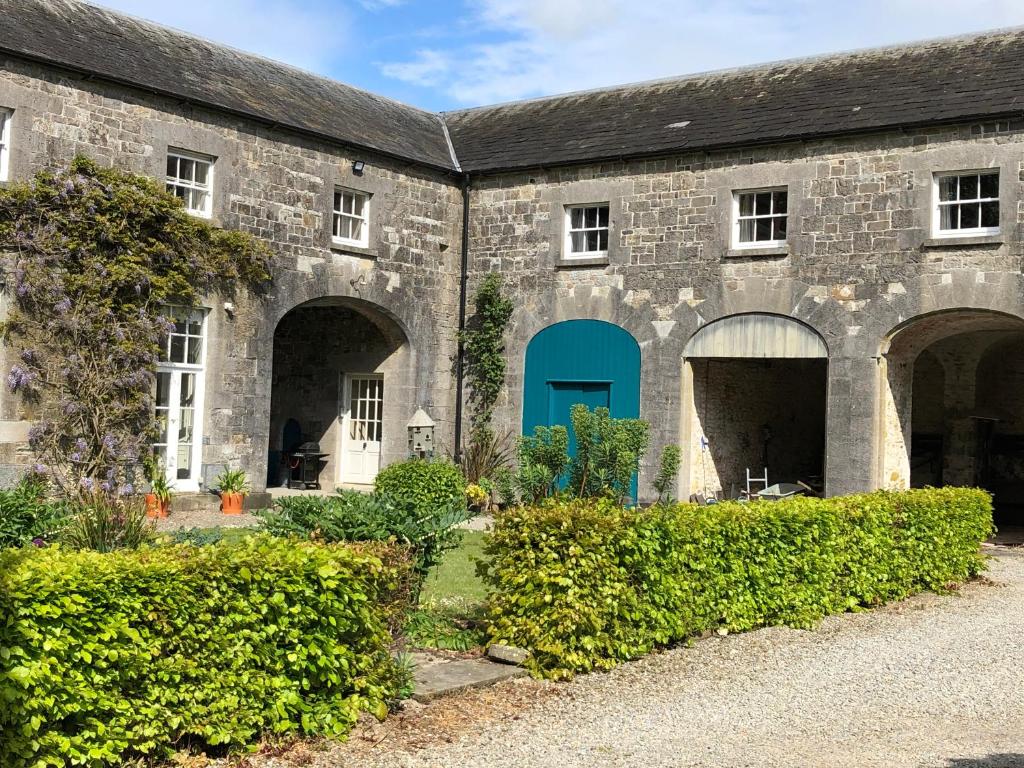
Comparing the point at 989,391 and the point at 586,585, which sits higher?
the point at 989,391

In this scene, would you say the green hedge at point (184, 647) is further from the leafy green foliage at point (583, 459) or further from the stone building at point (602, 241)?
the stone building at point (602, 241)

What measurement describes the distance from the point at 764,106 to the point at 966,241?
3.85 metres

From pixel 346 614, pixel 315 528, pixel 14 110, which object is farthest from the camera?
pixel 14 110

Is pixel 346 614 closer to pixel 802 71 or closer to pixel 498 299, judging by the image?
pixel 498 299

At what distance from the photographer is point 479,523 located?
15258mm

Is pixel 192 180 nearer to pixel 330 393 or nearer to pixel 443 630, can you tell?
pixel 330 393

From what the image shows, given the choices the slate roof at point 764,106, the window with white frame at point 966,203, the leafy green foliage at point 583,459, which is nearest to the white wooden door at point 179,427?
the leafy green foliage at point 583,459

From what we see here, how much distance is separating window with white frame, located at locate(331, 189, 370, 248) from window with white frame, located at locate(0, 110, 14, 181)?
15.9ft

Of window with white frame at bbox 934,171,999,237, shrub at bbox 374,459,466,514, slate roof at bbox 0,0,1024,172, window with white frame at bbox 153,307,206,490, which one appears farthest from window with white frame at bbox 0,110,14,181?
window with white frame at bbox 934,171,999,237

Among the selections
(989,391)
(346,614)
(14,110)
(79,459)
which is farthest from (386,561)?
(989,391)

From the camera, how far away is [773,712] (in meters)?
6.22

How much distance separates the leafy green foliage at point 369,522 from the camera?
650 centimetres

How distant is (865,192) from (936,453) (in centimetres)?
638

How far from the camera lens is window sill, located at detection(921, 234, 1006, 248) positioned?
13.8 m
